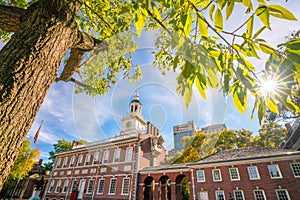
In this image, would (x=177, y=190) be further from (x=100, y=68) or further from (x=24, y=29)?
(x=24, y=29)

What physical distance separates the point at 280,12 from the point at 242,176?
16021 millimetres

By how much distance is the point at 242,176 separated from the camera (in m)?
13.0

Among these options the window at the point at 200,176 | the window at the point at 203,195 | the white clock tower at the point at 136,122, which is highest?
the window at the point at 200,176

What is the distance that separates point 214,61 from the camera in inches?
37.3

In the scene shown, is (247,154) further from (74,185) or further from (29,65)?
(74,185)

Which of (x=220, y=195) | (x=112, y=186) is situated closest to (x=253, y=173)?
(x=220, y=195)

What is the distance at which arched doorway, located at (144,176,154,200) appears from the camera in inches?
672

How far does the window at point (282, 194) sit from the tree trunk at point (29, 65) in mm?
16832

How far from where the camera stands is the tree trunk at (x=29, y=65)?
0.82 metres

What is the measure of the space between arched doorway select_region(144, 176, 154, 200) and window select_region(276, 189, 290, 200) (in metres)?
11.4

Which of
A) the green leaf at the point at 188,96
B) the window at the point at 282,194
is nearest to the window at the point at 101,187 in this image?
the window at the point at 282,194

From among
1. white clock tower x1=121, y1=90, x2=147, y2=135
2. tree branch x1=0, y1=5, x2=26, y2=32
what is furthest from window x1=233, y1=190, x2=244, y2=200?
tree branch x1=0, y1=5, x2=26, y2=32

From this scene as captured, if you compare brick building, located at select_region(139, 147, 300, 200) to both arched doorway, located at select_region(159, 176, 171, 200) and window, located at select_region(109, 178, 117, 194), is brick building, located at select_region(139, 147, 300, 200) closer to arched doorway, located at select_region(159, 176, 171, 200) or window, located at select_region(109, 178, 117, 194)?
arched doorway, located at select_region(159, 176, 171, 200)

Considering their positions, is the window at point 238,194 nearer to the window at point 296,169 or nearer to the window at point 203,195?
the window at point 203,195
